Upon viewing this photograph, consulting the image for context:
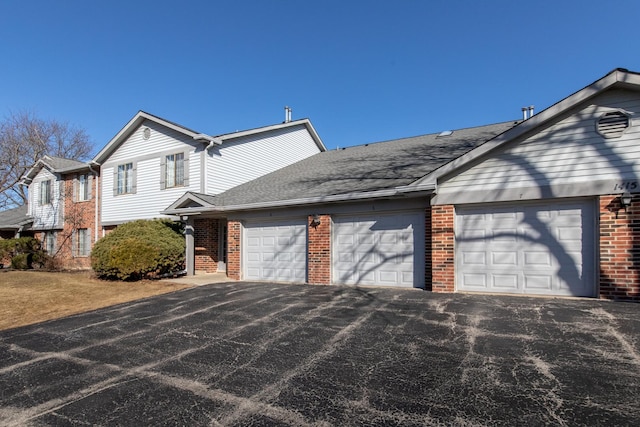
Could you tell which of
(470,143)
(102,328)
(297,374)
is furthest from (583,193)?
(102,328)

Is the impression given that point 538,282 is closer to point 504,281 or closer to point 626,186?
point 504,281

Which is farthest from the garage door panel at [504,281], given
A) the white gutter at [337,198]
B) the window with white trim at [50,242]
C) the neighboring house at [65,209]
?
the window with white trim at [50,242]

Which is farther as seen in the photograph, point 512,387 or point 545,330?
point 545,330

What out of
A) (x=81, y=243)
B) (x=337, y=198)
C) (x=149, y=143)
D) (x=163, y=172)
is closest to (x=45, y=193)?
(x=81, y=243)

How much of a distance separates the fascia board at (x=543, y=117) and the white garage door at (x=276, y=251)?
433cm

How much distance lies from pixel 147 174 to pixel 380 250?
39.7ft

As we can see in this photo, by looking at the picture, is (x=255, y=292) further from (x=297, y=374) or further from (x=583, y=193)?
(x=583, y=193)

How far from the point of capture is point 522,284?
8.06 metres

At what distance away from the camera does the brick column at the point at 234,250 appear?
12.1 metres

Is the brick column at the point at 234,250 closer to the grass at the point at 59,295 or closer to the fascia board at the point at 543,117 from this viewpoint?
the grass at the point at 59,295

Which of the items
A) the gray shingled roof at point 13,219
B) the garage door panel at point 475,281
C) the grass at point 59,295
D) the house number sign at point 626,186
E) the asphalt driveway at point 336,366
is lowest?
the grass at point 59,295

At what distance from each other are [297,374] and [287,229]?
24.7ft

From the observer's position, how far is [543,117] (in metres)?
7.69

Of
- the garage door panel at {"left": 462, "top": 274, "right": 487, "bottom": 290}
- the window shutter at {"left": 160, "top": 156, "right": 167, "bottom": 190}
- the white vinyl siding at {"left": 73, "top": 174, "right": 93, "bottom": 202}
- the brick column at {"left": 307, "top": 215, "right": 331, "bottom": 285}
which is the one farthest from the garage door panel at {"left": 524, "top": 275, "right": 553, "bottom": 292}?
the white vinyl siding at {"left": 73, "top": 174, "right": 93, "bottom": 202}
